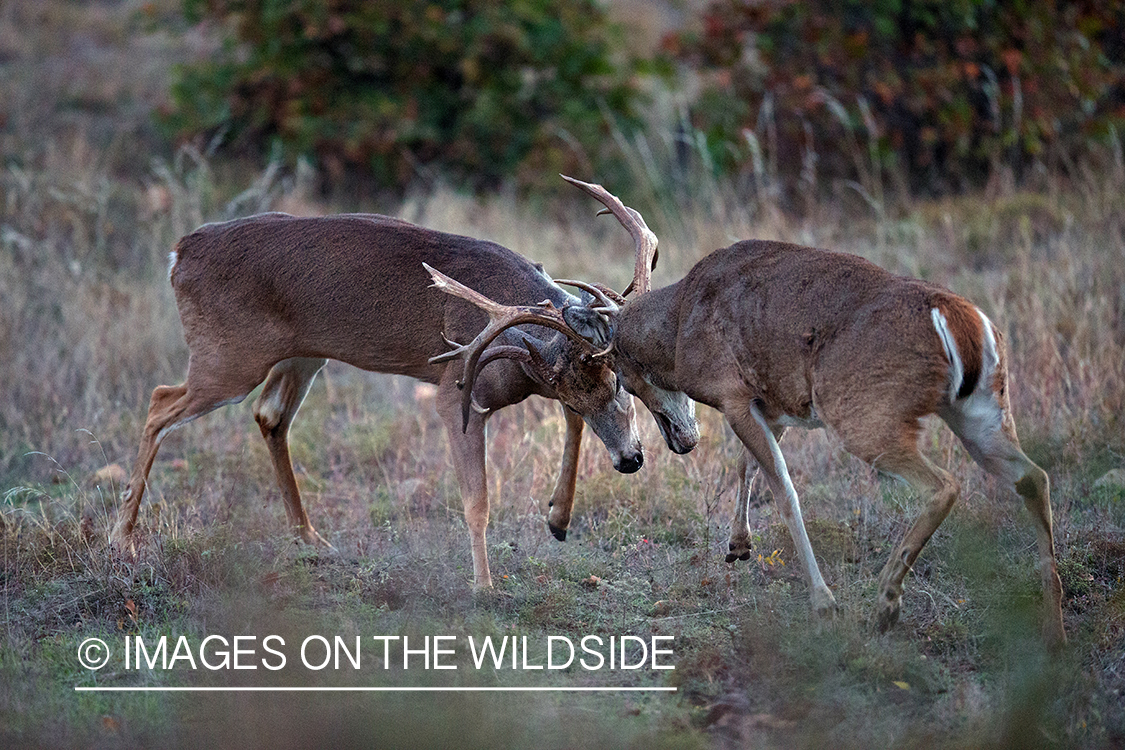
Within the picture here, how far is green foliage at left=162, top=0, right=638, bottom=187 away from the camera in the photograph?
13156 mm

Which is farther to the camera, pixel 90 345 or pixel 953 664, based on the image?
pixel 90 345

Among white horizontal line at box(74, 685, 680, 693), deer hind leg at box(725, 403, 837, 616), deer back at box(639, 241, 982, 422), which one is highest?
deer back at box(639, 241, 982, 422)

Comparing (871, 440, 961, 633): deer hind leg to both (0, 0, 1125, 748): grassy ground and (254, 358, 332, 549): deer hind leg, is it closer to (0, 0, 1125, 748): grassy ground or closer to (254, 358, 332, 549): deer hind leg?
(0, 0, 1125, 748): grassy ground

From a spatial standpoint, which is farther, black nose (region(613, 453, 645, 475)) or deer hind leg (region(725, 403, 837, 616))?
black nose (region(613, 453, 645, 475))

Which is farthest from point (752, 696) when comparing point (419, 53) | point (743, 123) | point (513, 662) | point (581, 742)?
point (419, 53)

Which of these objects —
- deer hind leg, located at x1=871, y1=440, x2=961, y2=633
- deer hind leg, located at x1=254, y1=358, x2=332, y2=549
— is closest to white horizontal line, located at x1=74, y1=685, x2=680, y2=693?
deer hind leg, located at x1=871, y1=440, x2=961, y2=633

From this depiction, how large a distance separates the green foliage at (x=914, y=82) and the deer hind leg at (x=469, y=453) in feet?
21.0

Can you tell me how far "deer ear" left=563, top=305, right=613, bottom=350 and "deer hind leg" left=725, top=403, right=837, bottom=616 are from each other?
0.82 metres

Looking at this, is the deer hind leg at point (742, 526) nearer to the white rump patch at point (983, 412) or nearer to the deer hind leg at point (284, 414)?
the white rump patch at point (983, 412)

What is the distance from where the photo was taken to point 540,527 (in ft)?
21.7

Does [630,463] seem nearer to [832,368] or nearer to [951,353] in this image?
[832,368]

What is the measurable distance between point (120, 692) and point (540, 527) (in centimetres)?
251

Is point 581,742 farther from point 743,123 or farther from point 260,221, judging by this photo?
point 743,123

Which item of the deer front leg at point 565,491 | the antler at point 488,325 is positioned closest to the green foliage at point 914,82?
the deer front leg at point 565,491
